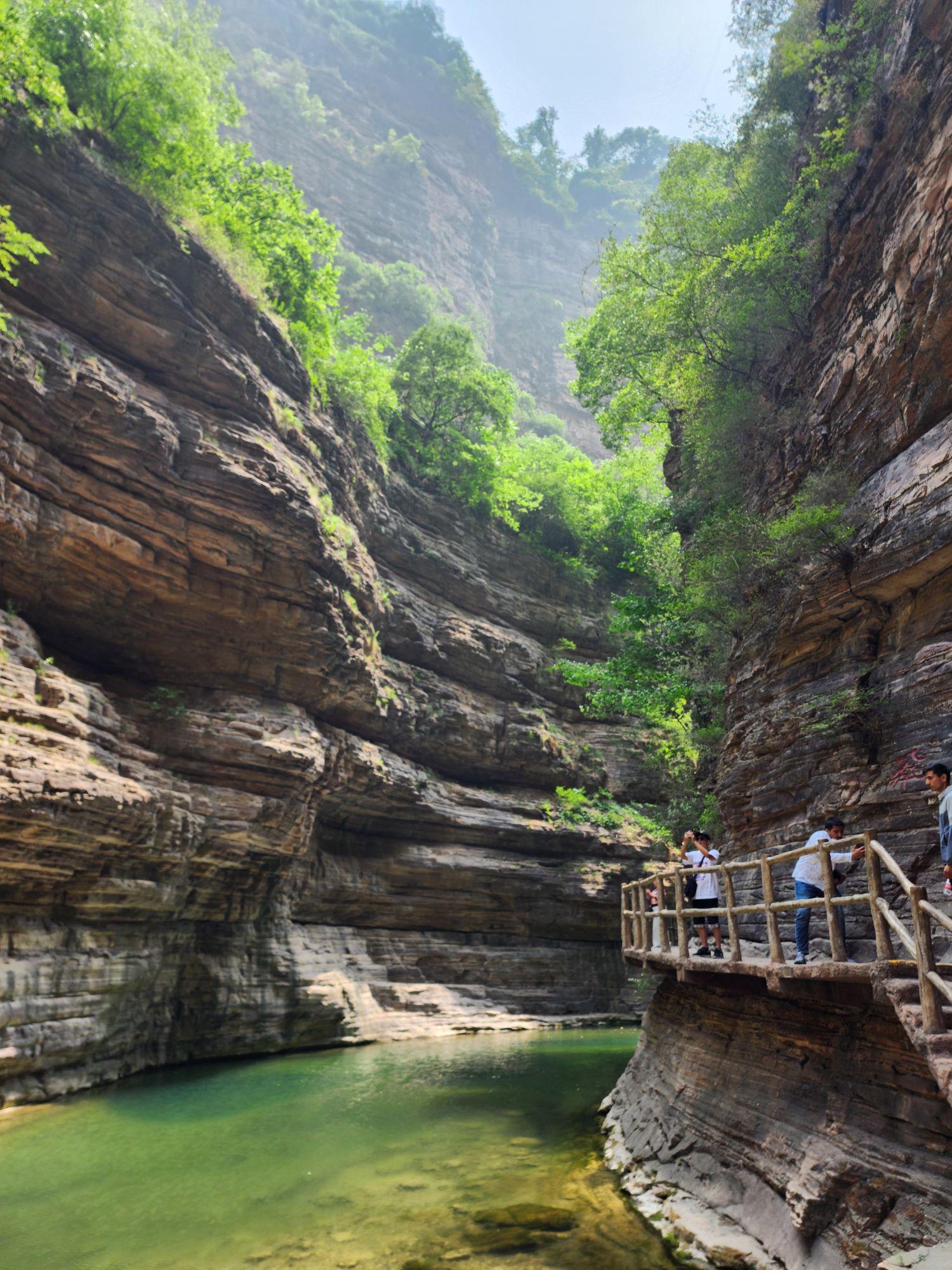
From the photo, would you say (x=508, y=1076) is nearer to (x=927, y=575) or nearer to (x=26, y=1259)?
(x=26, y=1259)

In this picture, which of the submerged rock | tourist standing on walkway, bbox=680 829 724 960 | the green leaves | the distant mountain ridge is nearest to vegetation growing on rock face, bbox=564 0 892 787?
tourist standing on walkway, bbox=680 829 724 960

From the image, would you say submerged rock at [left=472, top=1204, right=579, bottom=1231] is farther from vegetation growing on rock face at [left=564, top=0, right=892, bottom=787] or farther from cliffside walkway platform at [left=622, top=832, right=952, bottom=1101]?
vegetation growing on rock face at [left=564, top=0, right=892, bottom=787]

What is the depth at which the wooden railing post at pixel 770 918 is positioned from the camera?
6.53m

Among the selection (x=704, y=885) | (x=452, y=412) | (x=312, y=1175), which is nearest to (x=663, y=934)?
(x=704, y=885)

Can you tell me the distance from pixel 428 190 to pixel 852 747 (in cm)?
6985

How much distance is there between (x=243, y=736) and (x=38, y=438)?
7.24 m

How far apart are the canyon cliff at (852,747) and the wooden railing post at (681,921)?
0.95 feet

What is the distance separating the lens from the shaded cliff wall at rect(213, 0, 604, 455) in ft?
189

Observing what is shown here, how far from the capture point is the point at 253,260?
19719 millimetres

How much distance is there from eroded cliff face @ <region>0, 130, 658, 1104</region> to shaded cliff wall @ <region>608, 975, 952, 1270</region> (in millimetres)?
9897

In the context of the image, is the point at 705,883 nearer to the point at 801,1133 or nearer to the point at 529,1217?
the point at 801,1133

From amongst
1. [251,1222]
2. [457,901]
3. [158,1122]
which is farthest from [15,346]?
[457,901]

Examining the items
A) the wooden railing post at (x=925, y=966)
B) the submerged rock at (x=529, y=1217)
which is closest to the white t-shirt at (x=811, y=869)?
the wooden railing post at (x=925, y=966)

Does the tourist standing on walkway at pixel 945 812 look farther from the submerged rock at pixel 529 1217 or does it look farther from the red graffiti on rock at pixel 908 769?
the submerged rock at pixel 529 1217
